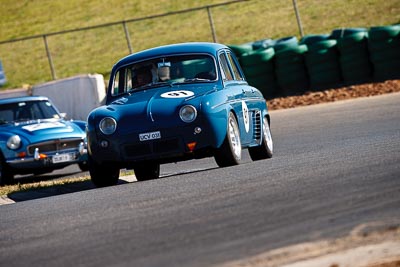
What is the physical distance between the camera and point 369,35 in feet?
69.8

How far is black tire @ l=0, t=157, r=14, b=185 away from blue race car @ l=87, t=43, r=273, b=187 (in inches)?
172

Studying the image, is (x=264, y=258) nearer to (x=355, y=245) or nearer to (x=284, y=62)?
(x=355, y=245)

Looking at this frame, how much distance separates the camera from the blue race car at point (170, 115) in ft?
36.3

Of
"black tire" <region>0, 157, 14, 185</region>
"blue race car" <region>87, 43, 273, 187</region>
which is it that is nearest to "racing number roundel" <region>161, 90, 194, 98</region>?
"blue race car" <region>87, 43, 273, 187</region>

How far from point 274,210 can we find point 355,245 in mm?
1363

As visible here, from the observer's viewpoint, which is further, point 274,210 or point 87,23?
point 87,23

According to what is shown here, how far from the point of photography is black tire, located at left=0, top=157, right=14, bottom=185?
53.3 feet

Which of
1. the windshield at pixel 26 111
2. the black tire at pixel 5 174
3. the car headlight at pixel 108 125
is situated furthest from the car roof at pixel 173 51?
the windshield at pixel 26 111

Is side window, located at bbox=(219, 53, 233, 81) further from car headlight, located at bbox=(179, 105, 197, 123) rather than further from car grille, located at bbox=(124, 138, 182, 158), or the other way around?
car grille, located at bbox=(124, 138, 182, 158)

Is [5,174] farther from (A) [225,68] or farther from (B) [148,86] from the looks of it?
(A) [225,68]

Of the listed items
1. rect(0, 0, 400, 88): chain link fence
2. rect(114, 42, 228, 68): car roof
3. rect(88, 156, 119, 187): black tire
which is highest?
rect(114, 42, 228, 68): car roof

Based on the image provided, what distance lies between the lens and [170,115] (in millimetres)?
11062

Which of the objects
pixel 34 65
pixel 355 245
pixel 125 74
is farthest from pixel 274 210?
pixel 34 65

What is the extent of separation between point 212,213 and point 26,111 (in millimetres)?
9992
